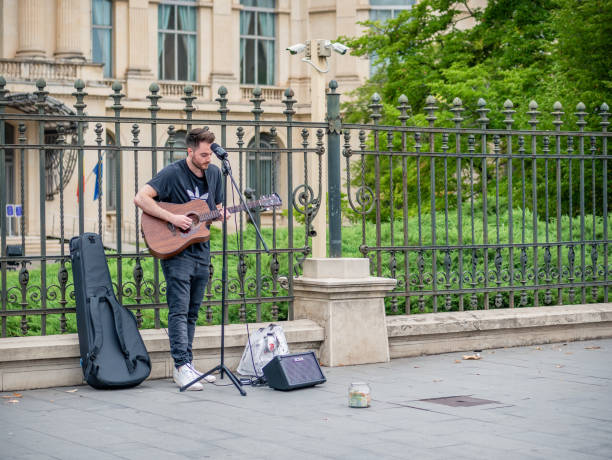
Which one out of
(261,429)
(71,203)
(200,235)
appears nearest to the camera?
(261,429)

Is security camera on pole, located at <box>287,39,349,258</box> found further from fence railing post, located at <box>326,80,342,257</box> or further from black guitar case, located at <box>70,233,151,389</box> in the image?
black guitar case, located at <box>70,233,151,389</box>

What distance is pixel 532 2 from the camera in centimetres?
2720

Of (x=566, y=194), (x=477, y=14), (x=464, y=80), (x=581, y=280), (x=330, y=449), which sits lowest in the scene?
(x=330, y=449)

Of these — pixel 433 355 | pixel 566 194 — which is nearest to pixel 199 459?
pixel 433 355

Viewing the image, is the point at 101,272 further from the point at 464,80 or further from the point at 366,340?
the point at 464,80

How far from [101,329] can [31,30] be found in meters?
31.1

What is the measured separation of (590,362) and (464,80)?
15.9 m

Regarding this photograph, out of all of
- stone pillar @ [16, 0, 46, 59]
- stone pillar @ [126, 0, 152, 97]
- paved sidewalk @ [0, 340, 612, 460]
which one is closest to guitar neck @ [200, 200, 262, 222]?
paved sidewalk @ [0, 340, 612, 460]

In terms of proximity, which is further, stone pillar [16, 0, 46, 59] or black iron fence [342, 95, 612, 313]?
stone pillar [16, 0, 46, 59]

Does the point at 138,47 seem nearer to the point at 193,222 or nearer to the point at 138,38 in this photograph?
the point at 138,38

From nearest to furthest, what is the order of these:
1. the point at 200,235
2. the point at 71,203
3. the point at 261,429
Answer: the point at 261,429
the point at 200,235
the point at 71,203

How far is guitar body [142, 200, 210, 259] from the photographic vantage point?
8.31 m

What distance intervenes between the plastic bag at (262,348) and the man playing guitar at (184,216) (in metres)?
0.45

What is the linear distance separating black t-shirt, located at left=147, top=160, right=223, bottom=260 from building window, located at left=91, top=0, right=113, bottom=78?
3261 cm
